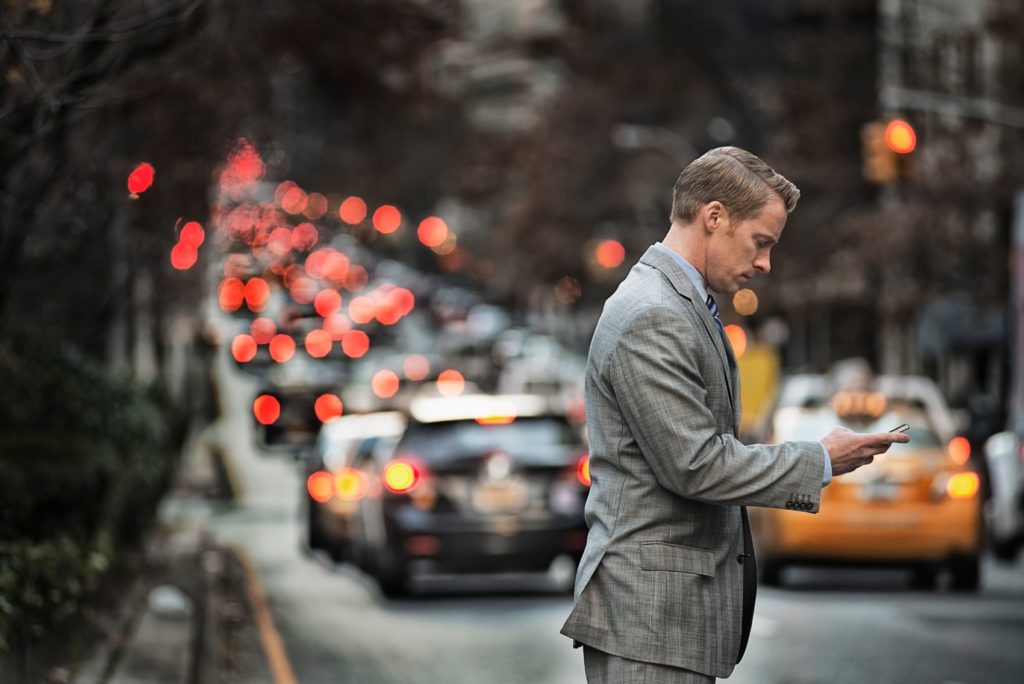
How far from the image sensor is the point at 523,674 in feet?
38.8

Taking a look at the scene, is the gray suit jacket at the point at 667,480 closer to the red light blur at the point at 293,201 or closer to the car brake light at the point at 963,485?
the car brake light at the point at 963,485

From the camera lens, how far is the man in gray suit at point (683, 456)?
14.6 feet

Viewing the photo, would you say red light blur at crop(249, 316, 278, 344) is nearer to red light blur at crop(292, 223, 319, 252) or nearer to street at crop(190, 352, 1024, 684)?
red light blur at crop(292, 223, 319, 252)

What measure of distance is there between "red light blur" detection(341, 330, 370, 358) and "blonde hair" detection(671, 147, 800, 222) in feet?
239

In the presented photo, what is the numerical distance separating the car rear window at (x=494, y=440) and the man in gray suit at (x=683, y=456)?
11.3 m

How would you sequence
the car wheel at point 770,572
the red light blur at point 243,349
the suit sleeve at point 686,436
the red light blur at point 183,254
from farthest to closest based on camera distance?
the red light blur at point 243,349
the red light blur at point 183,254
the car wheel at point 770,572
the suit sleeve at point 686,436

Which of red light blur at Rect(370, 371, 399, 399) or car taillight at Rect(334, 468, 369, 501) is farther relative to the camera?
red light blur at Rect(370, 371, 399, 399)

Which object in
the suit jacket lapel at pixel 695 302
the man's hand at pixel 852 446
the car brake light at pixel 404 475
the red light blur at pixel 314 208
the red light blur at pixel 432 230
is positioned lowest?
the car brake light at pixel 404 475

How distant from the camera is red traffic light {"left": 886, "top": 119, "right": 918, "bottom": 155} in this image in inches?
1045

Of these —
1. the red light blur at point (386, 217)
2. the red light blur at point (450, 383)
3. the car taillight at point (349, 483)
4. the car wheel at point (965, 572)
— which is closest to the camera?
the car wheel at point (965, 572)

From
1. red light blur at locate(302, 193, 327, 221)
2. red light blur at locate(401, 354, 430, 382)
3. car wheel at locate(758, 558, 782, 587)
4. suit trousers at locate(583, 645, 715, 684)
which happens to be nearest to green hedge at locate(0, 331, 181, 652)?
suit trousers at locate(583, 645, 715, 684)

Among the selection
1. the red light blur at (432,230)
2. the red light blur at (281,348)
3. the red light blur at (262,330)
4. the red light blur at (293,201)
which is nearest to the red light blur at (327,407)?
the red light blur at (293,201)

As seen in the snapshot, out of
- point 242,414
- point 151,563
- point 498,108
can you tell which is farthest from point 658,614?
point 498,108

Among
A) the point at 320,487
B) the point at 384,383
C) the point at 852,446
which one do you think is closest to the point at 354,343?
the point at 384,383
